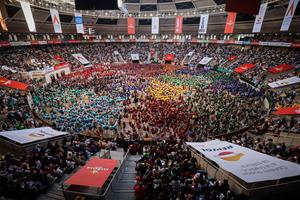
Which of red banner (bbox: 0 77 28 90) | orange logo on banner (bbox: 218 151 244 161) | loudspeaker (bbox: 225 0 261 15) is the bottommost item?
red banner (bbox: 0 77 28 90)

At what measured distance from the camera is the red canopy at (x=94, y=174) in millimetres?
6832

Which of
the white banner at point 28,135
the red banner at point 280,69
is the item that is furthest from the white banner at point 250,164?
the red banner at point 280,69

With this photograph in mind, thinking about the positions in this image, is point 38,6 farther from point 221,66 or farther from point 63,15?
point 221,66

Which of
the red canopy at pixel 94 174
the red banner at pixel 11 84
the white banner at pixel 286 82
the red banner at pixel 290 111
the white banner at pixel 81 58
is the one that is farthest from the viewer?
the white banner at pixel 81 58

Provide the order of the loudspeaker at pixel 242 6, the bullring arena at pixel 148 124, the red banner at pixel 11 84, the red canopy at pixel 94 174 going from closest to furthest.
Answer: the red canopy at pixel 94 174 < the bullring arena at pixel 148 124 < the loudspeaker at pixel 242 6 < the red banner at pixel 11 84

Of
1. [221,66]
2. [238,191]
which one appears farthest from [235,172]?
[221,66]

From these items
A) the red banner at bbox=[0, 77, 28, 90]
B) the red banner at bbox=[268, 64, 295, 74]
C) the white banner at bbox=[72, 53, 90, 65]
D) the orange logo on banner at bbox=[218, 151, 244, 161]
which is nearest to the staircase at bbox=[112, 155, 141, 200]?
the orange logo on banner at bbox=[218, 151, 244, 161]

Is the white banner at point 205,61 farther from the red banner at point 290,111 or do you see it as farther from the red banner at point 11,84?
the red banner at point 11,84

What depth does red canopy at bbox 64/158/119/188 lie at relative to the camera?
683cm

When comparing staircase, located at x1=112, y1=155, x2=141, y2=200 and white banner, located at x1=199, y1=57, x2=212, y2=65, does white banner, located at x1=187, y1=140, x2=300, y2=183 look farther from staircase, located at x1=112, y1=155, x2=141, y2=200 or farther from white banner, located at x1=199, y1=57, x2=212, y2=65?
white banner, located at x1=199, y1=57, x2=212, y2=65

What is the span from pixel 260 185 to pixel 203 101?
1703 cm

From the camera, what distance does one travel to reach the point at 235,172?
6.64m

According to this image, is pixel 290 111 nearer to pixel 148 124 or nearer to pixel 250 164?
pixel 250 164

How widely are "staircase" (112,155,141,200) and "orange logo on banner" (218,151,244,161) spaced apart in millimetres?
4348
